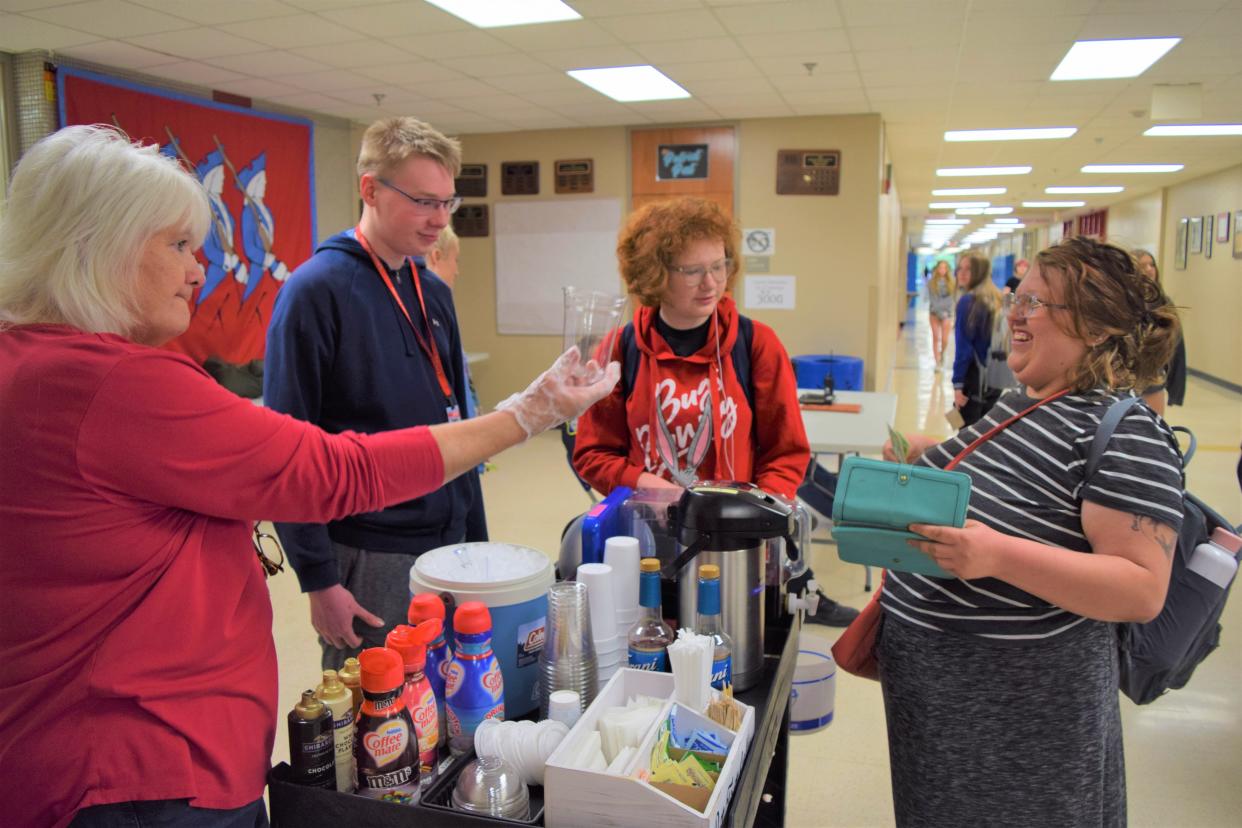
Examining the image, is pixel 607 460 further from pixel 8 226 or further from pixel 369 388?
pixel 8 226

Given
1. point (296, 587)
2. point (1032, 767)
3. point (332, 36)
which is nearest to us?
point (1032, 767)

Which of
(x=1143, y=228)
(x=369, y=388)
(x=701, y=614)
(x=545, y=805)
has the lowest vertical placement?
(x=545, y=805)

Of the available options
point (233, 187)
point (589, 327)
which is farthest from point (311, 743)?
point (233, 187)

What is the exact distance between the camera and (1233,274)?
36.5 feet

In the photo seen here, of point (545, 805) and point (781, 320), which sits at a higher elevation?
point (781, 320)

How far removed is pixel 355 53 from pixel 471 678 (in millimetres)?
5115

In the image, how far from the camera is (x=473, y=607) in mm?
1218

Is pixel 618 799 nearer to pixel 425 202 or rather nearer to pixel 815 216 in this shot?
pixel 425 202

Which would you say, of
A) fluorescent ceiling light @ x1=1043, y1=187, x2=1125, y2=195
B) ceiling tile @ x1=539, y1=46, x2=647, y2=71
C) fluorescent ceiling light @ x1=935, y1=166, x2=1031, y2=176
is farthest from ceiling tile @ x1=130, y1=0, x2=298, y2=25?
fluorescent ceiling light @ x1=1043, y1=187, x2=1125, y2=195

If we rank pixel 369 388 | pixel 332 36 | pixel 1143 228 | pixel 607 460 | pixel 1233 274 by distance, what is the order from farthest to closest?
pixel 1143 228 < pixel 1233 274 < pixel 332 36 < pixel 607 460 < pixel 369 388

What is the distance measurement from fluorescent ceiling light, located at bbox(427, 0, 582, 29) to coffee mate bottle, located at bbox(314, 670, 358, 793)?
4133 millimetres

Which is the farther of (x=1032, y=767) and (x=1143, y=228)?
(x=1143, y=228)

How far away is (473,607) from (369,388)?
86cm

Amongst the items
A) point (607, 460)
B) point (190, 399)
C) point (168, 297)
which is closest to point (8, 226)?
point (168, 297)
